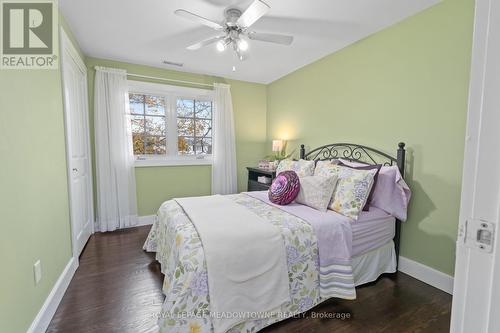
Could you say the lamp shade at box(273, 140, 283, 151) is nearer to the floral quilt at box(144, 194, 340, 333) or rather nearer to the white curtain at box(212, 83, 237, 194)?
the white curtain at box(212, 83, 237, 194)

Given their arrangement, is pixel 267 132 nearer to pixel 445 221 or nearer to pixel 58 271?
pixel 445 221

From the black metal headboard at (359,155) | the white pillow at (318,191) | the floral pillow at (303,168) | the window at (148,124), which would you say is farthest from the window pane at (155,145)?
the white pillow at (318,191)

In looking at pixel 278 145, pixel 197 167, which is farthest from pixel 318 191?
pixel 197 167

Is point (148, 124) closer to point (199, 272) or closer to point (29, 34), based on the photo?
point (29, 34)

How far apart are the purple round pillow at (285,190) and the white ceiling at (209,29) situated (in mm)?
1529

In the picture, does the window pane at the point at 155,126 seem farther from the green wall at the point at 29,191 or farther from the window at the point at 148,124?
the green wall at the point at 29,191

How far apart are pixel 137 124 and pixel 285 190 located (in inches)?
104

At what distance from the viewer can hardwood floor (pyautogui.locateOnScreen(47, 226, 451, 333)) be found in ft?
5.22

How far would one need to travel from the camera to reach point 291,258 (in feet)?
5.34

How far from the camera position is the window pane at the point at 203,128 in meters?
4.00

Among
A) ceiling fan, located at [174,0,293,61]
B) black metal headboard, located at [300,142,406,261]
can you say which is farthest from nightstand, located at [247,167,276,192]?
ceiling fan, located at [174,0,293,61]

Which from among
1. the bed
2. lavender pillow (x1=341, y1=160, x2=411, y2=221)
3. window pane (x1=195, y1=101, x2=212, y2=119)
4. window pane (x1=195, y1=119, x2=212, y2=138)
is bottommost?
the bed

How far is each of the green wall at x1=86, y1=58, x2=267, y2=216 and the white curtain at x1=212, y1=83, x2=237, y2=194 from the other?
17 cm

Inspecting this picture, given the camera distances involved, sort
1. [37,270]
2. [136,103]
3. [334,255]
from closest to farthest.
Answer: [37,270] → [334,255] → [136,103]
